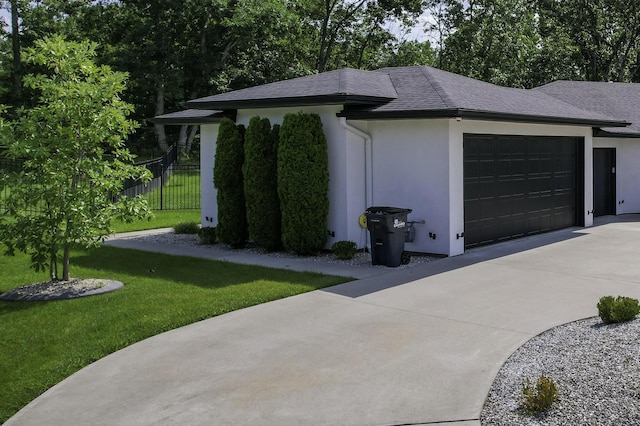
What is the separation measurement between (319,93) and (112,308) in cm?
567

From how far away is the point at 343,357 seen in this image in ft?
21.6

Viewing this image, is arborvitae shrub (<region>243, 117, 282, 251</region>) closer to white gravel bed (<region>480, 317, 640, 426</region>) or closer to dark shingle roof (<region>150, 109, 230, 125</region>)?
dark shingle roof (<region>150, 109, 230, 125</region>)

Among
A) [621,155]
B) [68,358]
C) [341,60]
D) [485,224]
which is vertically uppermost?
[341,60]

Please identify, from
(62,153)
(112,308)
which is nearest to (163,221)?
(62,153)

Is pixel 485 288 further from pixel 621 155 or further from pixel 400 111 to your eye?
pixel 621 155

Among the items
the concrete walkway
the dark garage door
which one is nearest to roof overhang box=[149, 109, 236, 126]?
the dark garage door

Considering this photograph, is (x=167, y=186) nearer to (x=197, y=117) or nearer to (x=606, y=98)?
(x=197, y=117)

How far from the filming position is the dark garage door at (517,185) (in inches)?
520

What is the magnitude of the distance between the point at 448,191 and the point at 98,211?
608cm

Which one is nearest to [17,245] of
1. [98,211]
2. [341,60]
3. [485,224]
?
[98,211]

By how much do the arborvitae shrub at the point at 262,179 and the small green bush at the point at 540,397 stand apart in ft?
27.4

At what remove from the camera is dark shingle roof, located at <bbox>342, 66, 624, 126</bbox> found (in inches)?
463

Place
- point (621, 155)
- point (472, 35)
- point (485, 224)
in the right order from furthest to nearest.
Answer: point (472, 35), point (621, 155), point (485, 224)

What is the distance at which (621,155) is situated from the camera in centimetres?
1969
